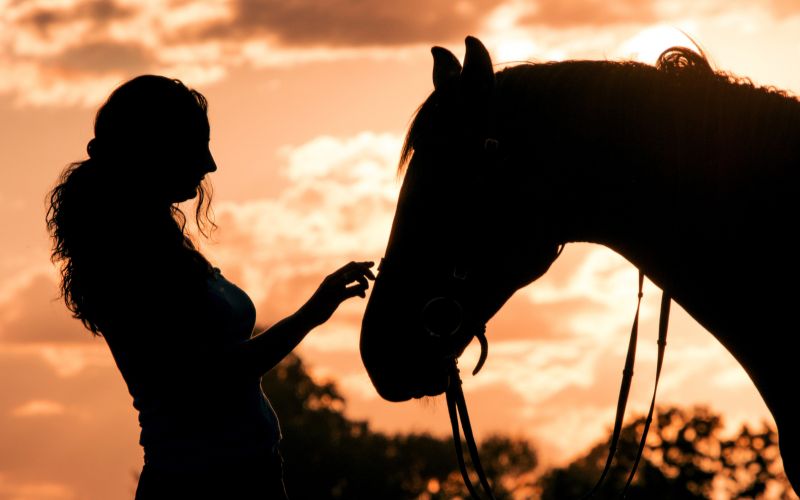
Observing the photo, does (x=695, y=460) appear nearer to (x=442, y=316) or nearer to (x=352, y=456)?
(x=352, y=456)

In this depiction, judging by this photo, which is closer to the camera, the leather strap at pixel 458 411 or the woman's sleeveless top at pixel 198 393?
the woman's sleeveless top at pixel 198 393

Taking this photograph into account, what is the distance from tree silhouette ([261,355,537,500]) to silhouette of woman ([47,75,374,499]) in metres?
50.3

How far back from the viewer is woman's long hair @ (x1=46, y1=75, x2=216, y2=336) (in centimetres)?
407

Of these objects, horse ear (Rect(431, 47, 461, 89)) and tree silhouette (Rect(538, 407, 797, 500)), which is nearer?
horse ear (Rect(431, 47, 461, 89))

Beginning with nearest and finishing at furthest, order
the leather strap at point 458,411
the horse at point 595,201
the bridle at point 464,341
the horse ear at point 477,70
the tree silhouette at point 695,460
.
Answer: the horse at point 595,201, the horse ear at point 477,70, the bridle at point 464,341, the leather strap at point 458,411, the tree silhouette at point 695,460

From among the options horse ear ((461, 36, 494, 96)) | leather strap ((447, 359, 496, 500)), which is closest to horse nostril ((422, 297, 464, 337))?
leather strap ((447, 359, 496, 500))

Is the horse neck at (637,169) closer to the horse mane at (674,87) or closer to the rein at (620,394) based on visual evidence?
the horse mane at (674,87)

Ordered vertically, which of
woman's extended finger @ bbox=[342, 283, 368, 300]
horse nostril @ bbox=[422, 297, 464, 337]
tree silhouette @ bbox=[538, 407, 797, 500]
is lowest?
horse nostril @ bbox=[422, 297, 464, 337]

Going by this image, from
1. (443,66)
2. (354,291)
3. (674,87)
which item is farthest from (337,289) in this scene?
(674,87)

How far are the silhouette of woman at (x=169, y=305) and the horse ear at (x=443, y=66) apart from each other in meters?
0.73

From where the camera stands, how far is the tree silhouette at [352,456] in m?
60.2

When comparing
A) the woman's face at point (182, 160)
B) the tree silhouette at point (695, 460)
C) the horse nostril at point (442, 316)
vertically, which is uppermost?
the tree silhouette at point (695, 460)

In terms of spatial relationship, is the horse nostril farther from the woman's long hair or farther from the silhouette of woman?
the woman's long hair

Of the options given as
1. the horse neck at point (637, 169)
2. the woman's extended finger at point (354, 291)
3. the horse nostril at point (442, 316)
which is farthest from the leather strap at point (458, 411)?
the horse neck at point (637, 169)
